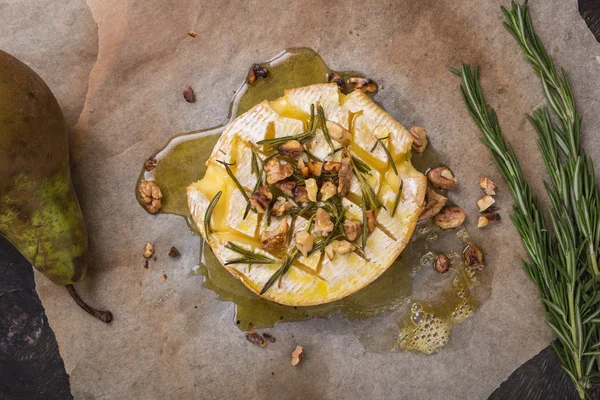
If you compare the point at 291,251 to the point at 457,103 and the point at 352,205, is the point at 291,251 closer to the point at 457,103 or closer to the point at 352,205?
the point at 352,205

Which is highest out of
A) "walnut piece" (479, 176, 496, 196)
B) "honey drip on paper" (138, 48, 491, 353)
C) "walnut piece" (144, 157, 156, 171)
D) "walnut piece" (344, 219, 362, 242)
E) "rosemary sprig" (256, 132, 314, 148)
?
"rosemary sprig" (256, 132, 314, 148)

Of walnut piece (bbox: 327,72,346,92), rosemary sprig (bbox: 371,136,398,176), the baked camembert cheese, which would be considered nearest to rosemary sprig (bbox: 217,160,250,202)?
the baked camembert cheese

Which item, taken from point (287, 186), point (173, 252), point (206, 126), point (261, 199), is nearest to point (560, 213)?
point (287, 186)

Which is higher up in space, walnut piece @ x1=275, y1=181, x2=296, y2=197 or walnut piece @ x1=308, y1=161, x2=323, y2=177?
walnut piece @ x1=308, y1=161, x2=323, y2=177

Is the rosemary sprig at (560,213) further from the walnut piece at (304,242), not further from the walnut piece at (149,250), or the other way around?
the walnut piece at (149,250)

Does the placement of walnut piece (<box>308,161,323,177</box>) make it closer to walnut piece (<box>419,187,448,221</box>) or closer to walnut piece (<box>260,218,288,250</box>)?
walnut piece (<box>260,218,288,250</box>)

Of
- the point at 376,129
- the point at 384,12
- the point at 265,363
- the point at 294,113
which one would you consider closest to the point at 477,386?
the point at 265,363

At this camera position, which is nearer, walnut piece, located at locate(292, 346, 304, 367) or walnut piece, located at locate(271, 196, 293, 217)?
walnut piece, located at locate(271, 196, 293, 217)
